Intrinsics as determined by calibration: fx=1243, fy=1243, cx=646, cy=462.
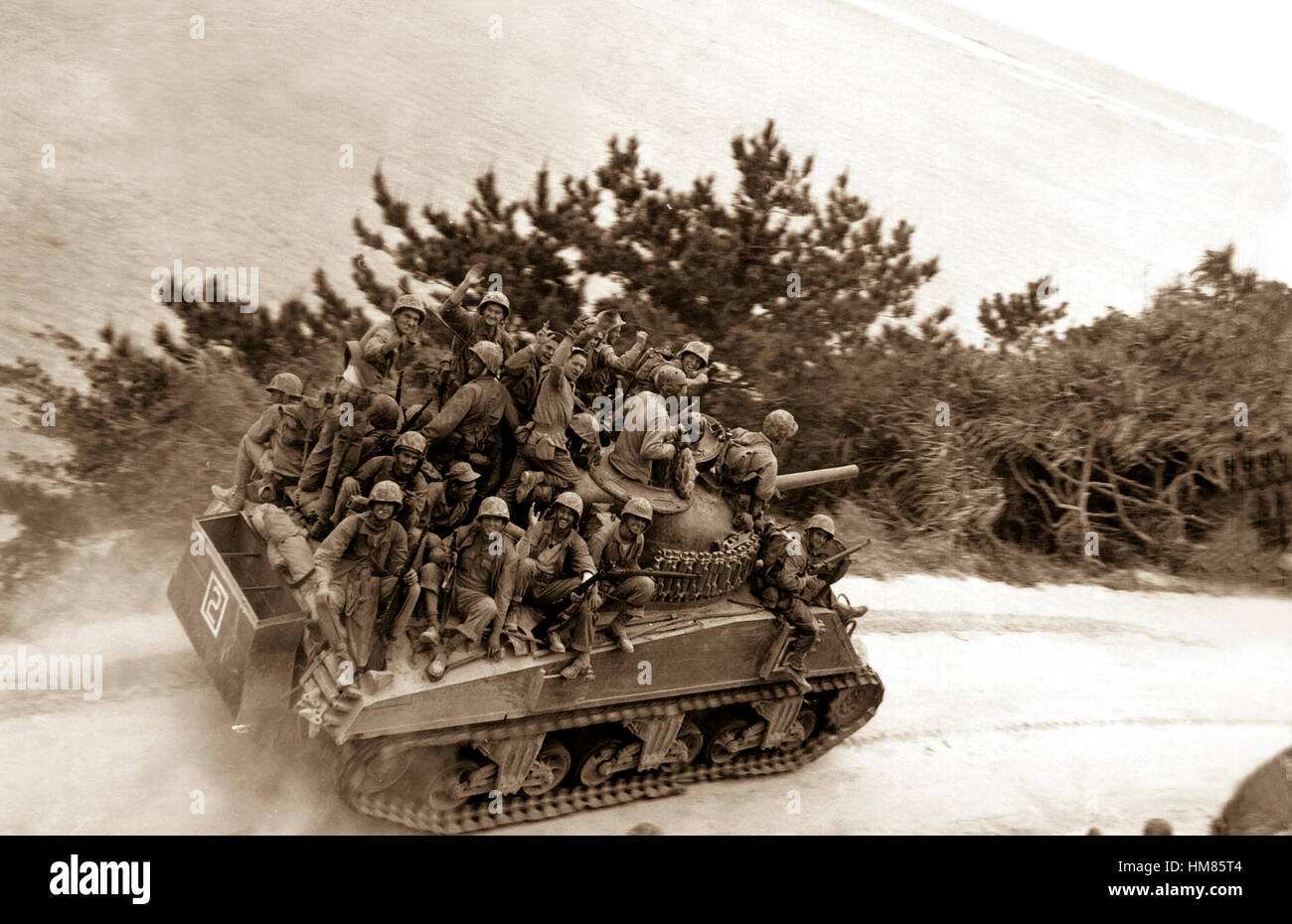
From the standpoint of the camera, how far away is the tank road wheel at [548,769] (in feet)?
27.7

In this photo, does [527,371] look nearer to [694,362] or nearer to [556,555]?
[694,362]

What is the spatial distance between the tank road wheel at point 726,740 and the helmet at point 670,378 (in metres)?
2.56

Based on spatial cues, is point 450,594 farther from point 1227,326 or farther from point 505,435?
point 1227,326

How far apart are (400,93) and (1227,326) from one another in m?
11.0

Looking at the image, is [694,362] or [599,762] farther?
[694,362]

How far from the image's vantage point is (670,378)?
8.97 m

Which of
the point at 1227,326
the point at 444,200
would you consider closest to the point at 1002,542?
the point at 1227,326

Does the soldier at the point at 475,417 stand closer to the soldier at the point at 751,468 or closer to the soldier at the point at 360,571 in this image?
the soldier at the point at 360,571

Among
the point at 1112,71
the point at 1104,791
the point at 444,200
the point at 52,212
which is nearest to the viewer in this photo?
the point at 1104,791

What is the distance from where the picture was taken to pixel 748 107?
16828mm

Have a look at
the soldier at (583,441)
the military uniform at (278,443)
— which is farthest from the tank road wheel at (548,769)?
the military uniform at (278,443)

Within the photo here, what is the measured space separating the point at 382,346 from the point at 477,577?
1832 mm

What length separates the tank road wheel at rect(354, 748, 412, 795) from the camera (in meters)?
7.51

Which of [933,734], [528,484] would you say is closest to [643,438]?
[528,484]
